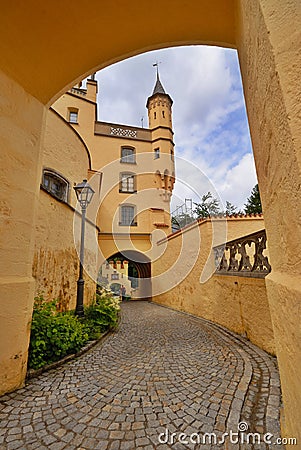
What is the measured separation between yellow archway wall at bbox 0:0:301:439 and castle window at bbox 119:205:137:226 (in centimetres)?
1031

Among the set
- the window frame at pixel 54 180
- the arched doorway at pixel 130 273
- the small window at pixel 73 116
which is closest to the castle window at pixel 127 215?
the arched doorway at pixel 130 273

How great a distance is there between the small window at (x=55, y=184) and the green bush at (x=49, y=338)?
471cm

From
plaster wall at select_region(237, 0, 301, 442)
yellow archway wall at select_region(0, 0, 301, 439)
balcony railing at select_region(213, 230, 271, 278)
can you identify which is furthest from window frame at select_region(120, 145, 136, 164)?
plaster wall at select_region(237, 0, 301, 442)

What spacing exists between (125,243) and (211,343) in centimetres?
915

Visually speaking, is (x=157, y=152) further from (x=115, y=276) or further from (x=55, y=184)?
(x=115, y=276)

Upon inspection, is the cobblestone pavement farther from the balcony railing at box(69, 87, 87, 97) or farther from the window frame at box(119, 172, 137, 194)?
the balcony railing at box(69, 87, 87, 97)

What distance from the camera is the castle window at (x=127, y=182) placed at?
1373 cm

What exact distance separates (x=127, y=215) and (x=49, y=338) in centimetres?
1060

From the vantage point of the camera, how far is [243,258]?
14.6ft

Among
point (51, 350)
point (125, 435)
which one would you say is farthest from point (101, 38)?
point (51, 350)

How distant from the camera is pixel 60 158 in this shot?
24.7 feet

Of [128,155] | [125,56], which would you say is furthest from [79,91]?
[125,56]

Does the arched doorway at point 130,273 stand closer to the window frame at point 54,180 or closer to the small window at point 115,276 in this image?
the small window at point 115,276

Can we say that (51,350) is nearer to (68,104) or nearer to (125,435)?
(125,435)
